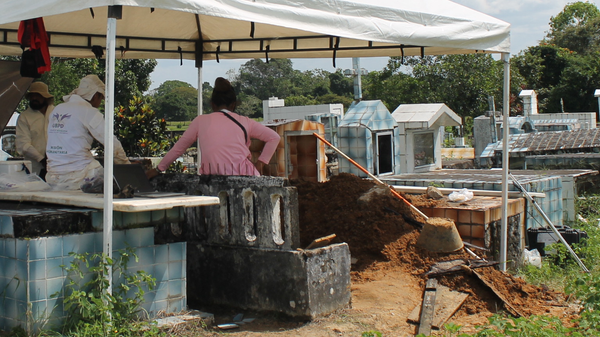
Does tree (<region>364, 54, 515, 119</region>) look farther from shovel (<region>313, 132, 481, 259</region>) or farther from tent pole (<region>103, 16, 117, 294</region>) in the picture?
tent pole (<region>103, 16, 117, 294</region>)

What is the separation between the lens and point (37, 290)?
384 cm

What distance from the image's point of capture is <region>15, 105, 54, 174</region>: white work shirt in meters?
6.30

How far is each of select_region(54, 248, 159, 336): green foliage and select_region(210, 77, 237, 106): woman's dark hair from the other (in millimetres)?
1720

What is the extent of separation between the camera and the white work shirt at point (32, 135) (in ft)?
20.7

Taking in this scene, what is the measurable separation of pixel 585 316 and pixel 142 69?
17.6m

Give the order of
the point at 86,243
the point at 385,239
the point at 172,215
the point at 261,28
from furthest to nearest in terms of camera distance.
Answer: the point at 261,28 < the point at 385,239 < the point at 172,215 < the point at 86,243

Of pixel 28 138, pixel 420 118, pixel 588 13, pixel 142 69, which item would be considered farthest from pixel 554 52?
pixel 28 138

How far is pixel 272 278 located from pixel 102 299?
135 centimetres

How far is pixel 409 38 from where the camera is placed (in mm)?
4922

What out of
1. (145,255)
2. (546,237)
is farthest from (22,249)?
(546,237)

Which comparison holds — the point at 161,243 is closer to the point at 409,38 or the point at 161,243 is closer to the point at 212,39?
the point at 409,38

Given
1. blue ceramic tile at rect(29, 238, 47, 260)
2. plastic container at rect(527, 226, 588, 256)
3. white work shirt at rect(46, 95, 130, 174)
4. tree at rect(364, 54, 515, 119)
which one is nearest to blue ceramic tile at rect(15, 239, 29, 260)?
blue ceramic tile at rect(29, 238, 47, 260)

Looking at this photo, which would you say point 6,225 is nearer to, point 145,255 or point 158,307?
point 145,255

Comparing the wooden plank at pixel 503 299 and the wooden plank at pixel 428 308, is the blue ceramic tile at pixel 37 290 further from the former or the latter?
the wooden plank at pixel 503 299
